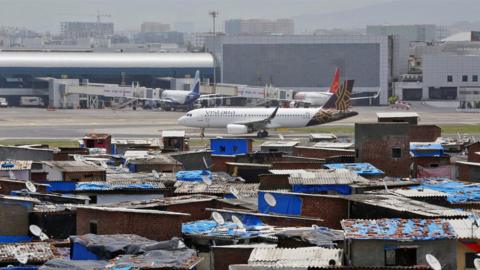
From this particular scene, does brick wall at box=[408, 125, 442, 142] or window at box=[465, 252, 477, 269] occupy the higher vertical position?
window at box=[465, 252, 477, 269]

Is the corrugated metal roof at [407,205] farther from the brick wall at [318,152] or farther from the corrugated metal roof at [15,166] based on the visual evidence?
the brick wall at [318,152]

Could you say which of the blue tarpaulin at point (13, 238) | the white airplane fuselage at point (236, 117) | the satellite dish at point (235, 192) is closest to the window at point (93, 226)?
the blue tarpaulin at point (13, 238)

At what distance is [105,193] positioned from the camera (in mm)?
55844

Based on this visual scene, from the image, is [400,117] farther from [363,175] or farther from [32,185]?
[32,185]

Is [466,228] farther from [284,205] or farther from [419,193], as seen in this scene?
[419,193]

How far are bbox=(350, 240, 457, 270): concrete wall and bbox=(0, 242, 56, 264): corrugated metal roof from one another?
9003 millimetres

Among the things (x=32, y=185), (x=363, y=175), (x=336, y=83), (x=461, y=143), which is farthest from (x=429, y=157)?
(x=336, y=83)

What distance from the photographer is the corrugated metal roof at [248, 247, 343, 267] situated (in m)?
34.6

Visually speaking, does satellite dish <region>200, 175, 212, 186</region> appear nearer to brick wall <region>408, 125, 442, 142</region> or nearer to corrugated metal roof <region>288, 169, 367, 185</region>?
corrugated metal roof <region>288, 169, 367, 185</region>

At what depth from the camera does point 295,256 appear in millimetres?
35875

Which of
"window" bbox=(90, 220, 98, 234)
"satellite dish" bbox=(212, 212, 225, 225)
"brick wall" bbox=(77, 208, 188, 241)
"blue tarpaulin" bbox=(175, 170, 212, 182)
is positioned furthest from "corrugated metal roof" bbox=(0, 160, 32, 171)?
"satellite dish" bbox=(212, 212, 225, 225)

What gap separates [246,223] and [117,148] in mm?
46256

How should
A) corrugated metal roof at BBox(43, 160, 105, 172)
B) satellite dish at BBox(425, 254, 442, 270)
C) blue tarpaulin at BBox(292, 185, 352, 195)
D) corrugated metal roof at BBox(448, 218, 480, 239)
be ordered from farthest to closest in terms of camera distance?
corrugated metal roof at BBox(43, 160, 105, 172) → blue tarpaulin at BBox(292, 185, 352, 195) → corrugated metal roof at BBox(448, 218, 480, 239) → satellite dish at BBox(425, 254, 442, 270)

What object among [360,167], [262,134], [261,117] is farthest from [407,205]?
[261,117]
